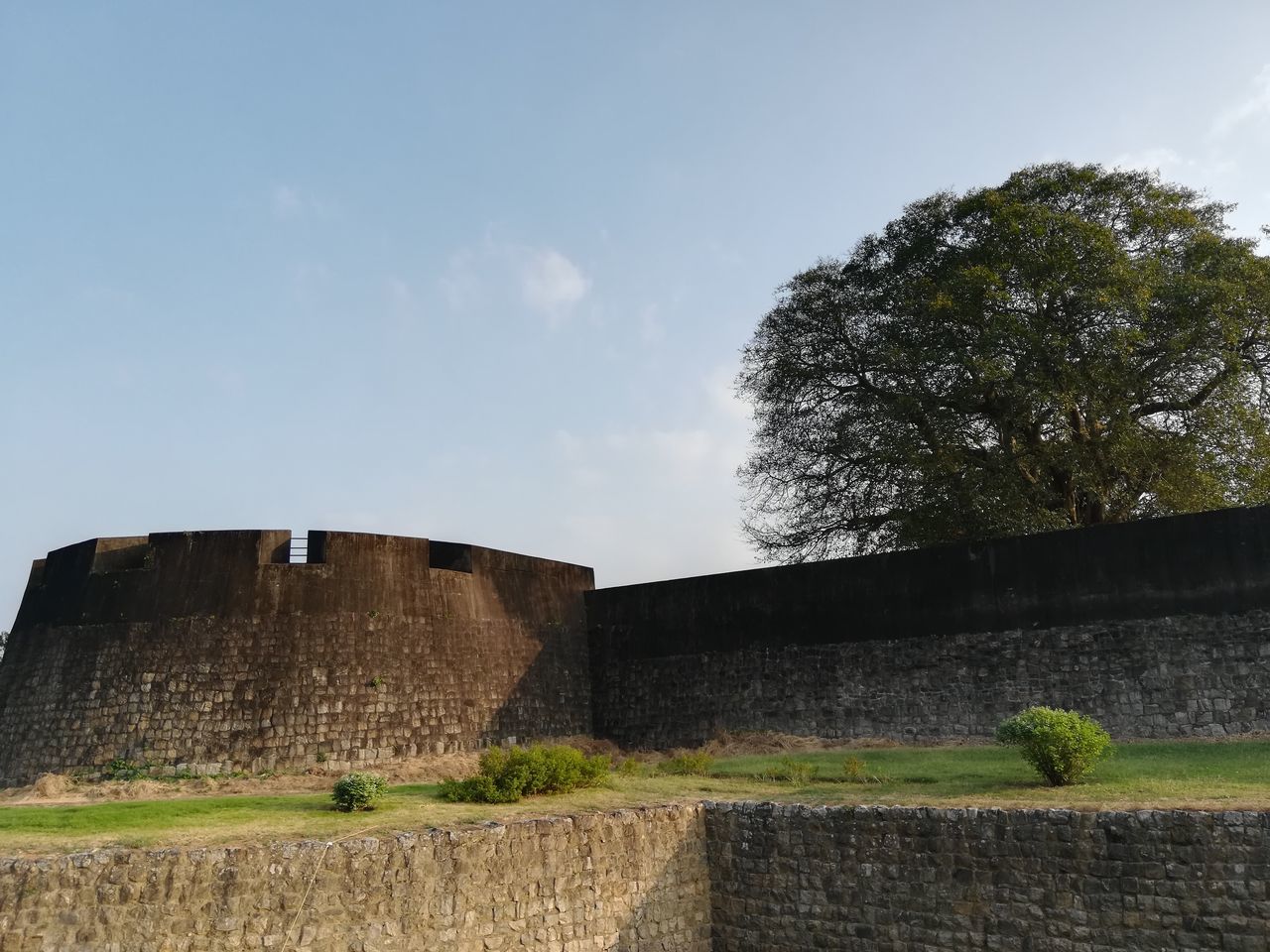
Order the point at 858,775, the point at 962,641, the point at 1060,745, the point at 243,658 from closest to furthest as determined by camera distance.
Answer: the point at 1060,745, the point at 858,775, the point at 243,658, the point at 962,641

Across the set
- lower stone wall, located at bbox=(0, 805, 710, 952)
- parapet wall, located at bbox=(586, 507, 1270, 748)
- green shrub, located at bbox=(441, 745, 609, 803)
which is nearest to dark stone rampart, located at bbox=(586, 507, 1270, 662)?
parapet wall, located at bbox=(586, 507, 1270, 748)

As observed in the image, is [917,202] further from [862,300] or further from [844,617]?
[844,617]

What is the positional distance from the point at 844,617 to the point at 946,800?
7.34m

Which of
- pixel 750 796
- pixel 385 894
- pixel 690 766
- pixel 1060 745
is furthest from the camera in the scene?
pixel 690 766

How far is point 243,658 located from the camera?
47.8ft

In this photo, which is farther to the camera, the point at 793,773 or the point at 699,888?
the point at 793,773

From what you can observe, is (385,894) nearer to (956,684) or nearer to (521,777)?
(521,777)

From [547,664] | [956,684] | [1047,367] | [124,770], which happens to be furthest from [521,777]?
[1047,367]

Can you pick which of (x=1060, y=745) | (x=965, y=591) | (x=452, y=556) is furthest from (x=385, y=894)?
(x=965, y=591)

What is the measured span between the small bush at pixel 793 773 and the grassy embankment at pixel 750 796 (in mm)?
78

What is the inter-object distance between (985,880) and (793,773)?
3654 millimetres

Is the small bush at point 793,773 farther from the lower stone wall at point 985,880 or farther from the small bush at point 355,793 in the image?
the small bush at point 355,793

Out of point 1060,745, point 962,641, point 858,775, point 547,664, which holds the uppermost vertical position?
point 547,664

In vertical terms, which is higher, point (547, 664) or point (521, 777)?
point (547, 664)
